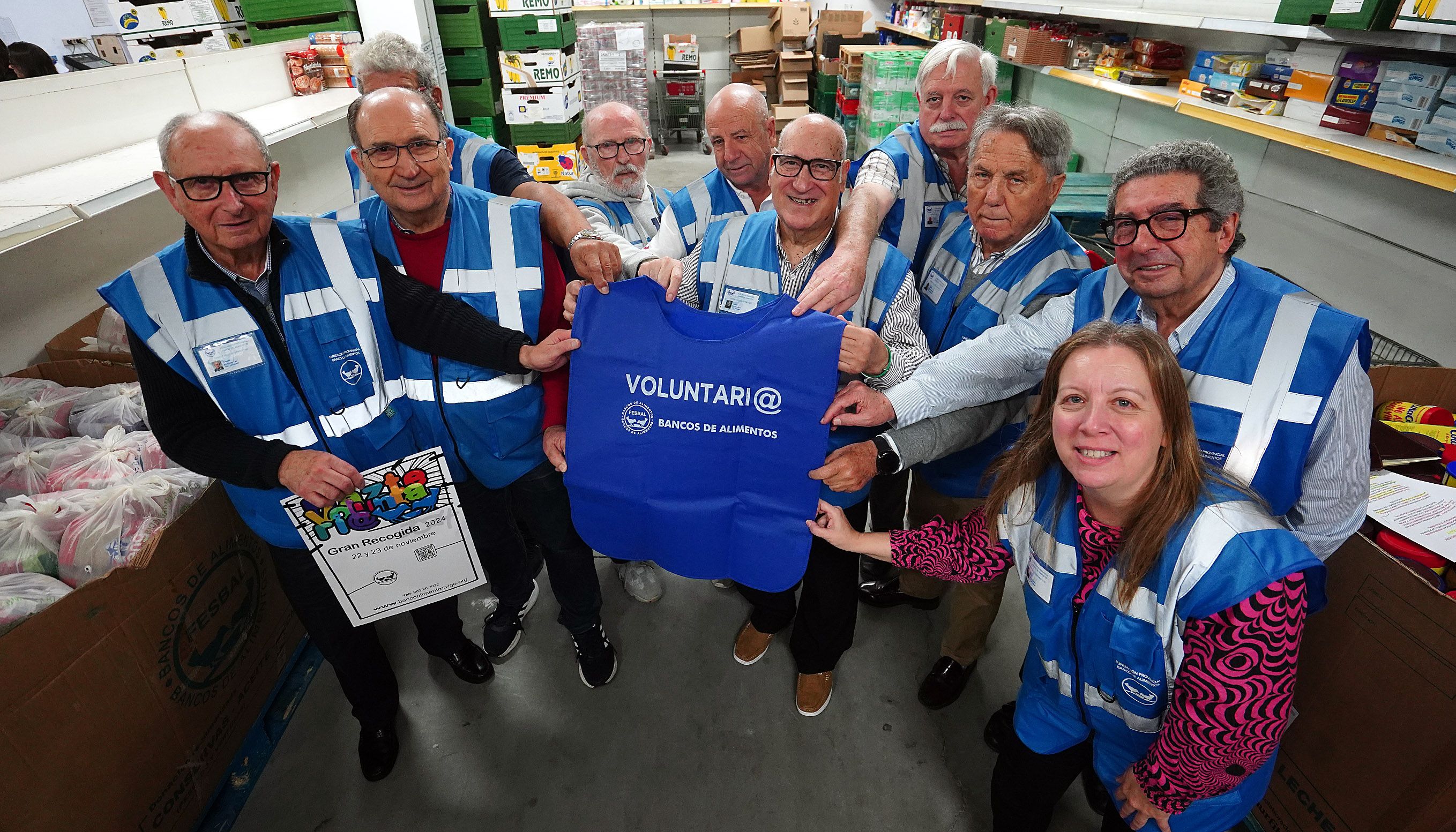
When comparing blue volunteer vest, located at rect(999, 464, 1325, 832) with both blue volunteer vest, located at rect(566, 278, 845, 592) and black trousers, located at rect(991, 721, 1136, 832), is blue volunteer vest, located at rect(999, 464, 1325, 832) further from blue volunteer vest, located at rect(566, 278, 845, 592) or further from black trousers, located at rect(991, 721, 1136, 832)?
blue volunteer vest, located at rect(566, 278, 845, 592)

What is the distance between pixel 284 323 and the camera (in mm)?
1456

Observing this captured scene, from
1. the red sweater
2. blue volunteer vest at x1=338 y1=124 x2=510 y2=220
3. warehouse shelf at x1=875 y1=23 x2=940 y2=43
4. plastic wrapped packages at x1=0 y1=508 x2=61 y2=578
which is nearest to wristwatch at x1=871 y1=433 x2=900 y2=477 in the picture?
the red sweater

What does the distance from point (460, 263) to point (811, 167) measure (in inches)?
35.8

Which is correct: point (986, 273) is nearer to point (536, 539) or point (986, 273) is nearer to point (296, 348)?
point (536, 539)

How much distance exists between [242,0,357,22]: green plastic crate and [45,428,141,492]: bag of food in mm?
4042

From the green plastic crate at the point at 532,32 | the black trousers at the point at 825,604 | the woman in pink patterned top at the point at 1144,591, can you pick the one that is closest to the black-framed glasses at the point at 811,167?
the woman in pink patterned top at the point at 1144,591

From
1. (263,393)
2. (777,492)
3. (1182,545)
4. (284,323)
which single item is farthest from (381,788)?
(1182,545)

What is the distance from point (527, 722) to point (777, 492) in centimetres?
130

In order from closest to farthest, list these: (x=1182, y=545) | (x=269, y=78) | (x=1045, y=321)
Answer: (x=1182, y=545)
(x=1045, y=321)
(x=269, y=78)

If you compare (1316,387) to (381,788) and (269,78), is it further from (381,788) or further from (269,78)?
(269,78)

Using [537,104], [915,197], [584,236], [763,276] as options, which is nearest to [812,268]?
[763,276]

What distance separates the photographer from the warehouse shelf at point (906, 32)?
7188 mm

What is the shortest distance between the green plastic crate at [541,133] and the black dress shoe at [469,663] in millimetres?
4482

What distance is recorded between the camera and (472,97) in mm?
5348
